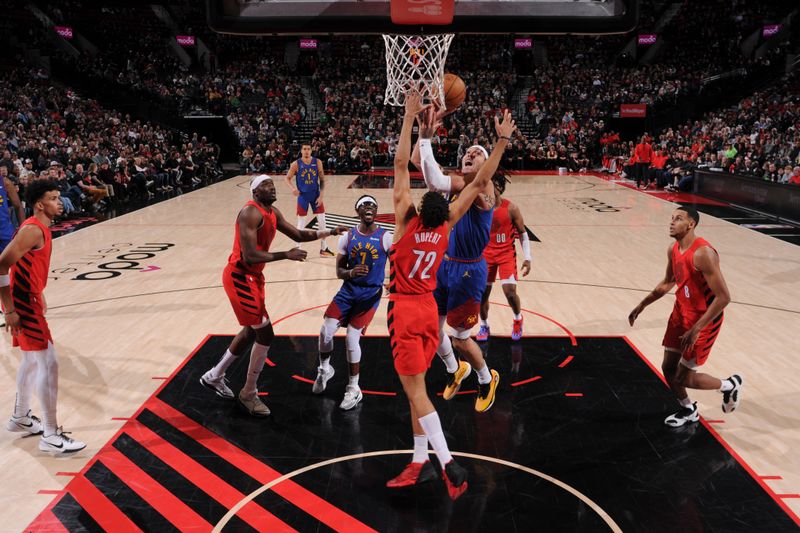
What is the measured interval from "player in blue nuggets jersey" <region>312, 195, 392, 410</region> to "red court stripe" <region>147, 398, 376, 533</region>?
99 cm

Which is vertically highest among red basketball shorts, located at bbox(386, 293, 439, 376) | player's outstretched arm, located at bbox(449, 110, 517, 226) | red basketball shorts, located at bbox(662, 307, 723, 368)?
player's outstretched arm, located at bbox(449, 110, 517, 226)

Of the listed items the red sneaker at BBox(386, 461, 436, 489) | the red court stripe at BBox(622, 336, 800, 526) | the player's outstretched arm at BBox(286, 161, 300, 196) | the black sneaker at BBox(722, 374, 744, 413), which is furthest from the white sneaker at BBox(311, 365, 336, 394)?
the player's outstretched arm at BBox(286, 161, 300, 196)

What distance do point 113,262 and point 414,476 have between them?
7695 millimetres

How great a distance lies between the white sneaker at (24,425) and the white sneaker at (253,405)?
4.72 ft

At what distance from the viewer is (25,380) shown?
15.0ft

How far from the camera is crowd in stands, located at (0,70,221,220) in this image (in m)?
15.1

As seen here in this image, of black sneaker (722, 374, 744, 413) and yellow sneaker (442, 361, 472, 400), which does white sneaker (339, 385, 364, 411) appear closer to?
yellow sneaker (442, 361, 472, 400)

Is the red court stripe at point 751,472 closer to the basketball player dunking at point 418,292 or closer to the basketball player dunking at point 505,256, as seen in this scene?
the basketball player dunking at point 505,256

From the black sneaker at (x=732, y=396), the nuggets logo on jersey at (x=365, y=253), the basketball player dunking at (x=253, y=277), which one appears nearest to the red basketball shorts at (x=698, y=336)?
the black sneaker at (x=732, y=396)

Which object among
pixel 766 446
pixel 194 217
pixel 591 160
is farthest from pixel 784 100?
pixel 766 446

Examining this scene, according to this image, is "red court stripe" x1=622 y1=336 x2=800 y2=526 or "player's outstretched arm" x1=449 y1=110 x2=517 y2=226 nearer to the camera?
"red court stripe" x1=622 y1=336 x2=800 y2=526

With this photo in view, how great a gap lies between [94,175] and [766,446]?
51.1 ft

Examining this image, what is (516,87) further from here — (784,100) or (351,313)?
(351,313)

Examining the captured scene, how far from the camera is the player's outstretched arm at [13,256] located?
4.17 metres
